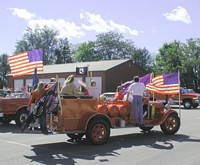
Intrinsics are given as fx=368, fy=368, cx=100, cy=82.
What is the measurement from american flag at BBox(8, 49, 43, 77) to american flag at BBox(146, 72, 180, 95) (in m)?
4.60

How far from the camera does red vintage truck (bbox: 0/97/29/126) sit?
1573cm

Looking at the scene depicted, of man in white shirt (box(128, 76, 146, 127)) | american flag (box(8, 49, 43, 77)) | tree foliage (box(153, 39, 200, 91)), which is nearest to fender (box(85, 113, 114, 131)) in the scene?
man in white shirt (box(128, 76, 146, 127))

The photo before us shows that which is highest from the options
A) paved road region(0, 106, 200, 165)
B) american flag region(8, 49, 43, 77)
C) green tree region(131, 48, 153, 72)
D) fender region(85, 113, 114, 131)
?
green tree region(131, 48, 153, 72)

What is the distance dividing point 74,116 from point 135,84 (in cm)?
251

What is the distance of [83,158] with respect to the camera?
8.55 meters

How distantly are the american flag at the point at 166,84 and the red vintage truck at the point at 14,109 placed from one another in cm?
550

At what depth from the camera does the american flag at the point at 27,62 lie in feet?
49.9

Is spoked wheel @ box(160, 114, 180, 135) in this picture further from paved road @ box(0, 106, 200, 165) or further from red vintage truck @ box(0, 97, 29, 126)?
red vintage truck @ box(0, 97, 29, 126)

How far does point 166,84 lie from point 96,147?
17.9 feet

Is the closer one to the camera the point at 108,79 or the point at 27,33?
the point at 108,79

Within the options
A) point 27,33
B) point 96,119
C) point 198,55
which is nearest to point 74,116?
point 96,119

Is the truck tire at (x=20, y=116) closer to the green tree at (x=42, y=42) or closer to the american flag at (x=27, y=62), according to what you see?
the american flag at (x=27, y=62)

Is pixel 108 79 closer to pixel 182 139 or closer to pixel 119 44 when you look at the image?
pixel 182 139

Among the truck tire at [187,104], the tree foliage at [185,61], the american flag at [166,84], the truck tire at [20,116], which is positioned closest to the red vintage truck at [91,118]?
the american flag at [166,84]
